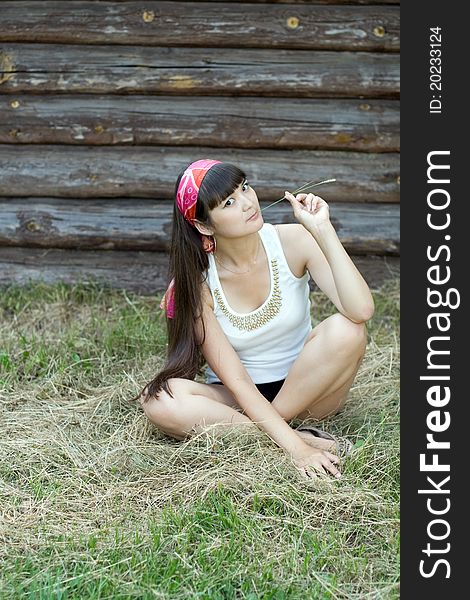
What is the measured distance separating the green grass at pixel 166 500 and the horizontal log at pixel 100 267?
986 millimetres

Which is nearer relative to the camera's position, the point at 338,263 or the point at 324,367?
the point at 338,263

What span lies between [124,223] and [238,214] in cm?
210

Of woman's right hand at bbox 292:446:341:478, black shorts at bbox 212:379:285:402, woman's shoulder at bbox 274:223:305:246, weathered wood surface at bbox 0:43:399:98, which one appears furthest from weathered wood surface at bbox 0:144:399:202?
woman's right hand at bbox 292:446:341:478

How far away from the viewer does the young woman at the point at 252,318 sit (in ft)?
10.7

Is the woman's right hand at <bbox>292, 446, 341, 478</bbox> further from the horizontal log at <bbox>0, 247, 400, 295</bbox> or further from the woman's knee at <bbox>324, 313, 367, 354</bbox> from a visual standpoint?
the horizontal log at <bbox>0, 247, 400, 295</bbox>

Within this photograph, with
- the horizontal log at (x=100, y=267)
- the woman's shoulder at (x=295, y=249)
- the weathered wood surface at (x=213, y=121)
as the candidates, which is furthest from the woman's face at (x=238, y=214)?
the horizontal log at (x=100, y=267)

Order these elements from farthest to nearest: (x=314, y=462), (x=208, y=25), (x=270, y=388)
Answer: (x=208, y=25) < (x=270, y=388) < (x=314, y=462)

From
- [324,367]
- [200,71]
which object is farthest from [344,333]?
[200,71]

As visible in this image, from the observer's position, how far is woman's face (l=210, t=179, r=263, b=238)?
3248mm

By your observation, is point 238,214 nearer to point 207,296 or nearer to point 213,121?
point 207,296

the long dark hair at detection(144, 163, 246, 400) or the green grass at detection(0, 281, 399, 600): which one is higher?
the long dark hair at detection(144, 163, 246, 400)

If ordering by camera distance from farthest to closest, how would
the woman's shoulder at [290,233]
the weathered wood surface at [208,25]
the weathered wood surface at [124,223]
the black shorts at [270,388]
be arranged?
the weathered wood surface at [124,223] → the weathered wood surface at [208,25] → the black shorts at [270,388] → the woman's shoulder at [290,233]

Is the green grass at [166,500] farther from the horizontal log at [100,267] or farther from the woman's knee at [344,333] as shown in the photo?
the horizontal log at [100,267]

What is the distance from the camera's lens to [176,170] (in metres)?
5.17
